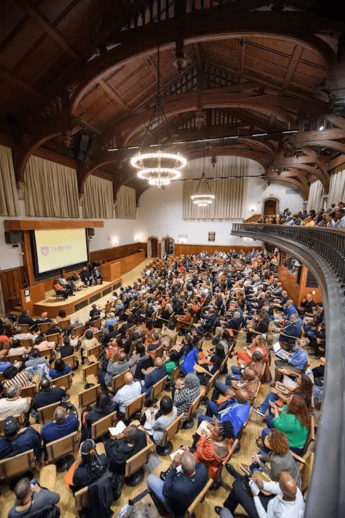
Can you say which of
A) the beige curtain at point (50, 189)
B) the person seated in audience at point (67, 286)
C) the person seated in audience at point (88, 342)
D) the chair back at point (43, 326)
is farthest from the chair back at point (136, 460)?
the beige curtain at point (50, 189)

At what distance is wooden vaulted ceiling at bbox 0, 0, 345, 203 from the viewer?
17.4ft

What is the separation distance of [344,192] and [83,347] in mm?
11197

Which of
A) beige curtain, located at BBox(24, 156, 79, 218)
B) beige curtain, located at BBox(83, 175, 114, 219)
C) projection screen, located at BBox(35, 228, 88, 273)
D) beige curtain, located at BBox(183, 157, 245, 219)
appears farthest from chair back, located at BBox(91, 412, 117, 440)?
beige curtain, located at BBox(183, 157, 245, 219)

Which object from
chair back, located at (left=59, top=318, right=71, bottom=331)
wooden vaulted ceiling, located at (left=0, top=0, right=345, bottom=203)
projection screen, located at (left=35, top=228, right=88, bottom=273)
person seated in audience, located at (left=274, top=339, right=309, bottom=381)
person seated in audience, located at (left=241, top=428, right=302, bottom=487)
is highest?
wooden vaulted ceiling, located at (left=0, top=0, right=345, bottom=203)

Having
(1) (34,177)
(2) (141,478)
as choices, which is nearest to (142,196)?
(1) (34,177)

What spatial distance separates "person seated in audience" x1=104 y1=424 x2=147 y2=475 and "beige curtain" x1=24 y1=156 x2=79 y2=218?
930cm

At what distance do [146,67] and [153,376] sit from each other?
422 inches

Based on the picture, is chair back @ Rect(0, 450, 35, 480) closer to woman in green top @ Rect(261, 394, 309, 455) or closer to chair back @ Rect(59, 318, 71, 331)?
woman in green top @ Rect(261, 394, 309, 455)

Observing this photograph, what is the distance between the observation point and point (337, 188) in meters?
10.5

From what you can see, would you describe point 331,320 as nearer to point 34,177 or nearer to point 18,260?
point 18,260

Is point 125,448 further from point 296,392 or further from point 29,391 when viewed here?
point 296,392

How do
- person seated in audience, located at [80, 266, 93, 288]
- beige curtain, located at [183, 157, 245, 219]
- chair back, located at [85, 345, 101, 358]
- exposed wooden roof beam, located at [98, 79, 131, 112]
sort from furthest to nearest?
Answer: beige curtain, located at [183, 157, 245, 219]
person seated in audience, located at [80, 266, 93, 288]
exposed wooden roof beam, located at [98, 79, 131, 112]
chair back, located at [85, 345, 101, 358]

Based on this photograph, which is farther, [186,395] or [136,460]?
[186,395]

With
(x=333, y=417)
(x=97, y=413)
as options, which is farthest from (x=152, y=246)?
(x=333, y=417)
